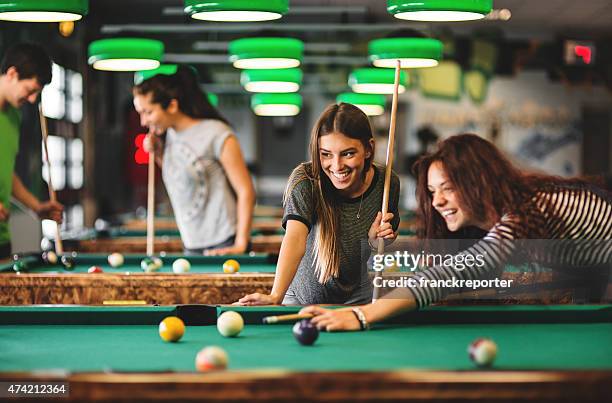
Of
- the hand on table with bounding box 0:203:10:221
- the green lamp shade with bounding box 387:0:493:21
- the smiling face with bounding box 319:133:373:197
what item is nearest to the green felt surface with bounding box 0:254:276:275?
the hand on table with bounding box 0:203:10:221

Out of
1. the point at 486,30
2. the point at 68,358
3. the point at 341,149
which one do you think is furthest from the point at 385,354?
the point at 486,30

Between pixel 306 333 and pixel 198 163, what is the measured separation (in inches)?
103

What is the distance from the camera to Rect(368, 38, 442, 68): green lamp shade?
5.02 metres

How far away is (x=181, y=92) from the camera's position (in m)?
5.02

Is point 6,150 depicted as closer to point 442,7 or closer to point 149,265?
point 149,265

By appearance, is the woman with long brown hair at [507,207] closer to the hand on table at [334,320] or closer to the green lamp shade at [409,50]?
the hand on table at [334,320]

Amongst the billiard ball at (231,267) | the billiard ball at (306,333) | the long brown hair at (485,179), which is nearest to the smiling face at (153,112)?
the billiard ball at (231,267)

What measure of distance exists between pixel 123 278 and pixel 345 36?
23.7 ft

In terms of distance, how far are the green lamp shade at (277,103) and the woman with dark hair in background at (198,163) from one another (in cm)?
368

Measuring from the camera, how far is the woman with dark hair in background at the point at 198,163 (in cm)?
491

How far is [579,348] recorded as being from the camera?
8.13 feet

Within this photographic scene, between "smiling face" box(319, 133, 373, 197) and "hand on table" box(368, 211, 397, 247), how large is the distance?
0.63 ft

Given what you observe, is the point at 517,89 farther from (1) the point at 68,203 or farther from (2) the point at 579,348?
(2) the point at 579,348

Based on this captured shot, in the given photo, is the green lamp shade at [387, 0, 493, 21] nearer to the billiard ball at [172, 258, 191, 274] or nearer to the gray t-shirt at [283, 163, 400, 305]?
Result: the gray t-shirt at [283, 163, 400, 305]
